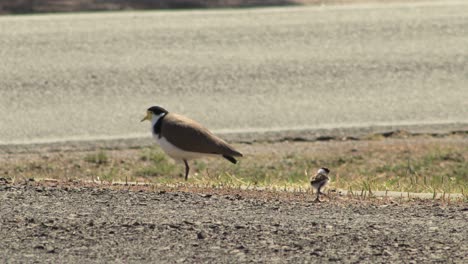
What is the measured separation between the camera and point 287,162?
11750 millimetres

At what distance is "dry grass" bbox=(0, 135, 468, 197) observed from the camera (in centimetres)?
1130

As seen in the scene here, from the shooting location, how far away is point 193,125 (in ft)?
34.9

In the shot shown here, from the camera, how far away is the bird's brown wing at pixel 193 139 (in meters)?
10.5

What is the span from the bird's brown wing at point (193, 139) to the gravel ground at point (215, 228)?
174cm

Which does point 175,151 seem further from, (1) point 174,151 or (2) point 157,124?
(2) point 157,124

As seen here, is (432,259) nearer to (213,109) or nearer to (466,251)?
(466,251)

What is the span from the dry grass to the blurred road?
38cm

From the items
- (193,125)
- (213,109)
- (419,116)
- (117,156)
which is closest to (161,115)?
(193,125)

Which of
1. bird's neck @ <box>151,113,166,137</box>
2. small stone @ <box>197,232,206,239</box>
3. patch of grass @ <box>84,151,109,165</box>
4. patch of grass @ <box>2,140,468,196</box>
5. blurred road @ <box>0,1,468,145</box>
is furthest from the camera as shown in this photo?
blurred road @ <box>0,1,468,145</box>

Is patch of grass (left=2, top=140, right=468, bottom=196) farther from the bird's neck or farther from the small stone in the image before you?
the small stone

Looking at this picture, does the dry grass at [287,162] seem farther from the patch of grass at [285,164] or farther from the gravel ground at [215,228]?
the gravel ground at [215,228]

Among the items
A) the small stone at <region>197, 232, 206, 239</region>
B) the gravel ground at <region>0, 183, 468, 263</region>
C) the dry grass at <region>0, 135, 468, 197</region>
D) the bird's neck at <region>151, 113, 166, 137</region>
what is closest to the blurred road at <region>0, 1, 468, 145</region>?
the dry grass at <region>0, 135, 468, 197</region>

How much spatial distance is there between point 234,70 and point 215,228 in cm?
631

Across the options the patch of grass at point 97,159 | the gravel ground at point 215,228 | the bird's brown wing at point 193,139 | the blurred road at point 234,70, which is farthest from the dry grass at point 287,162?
Result: the gravel ground at point 215,228
